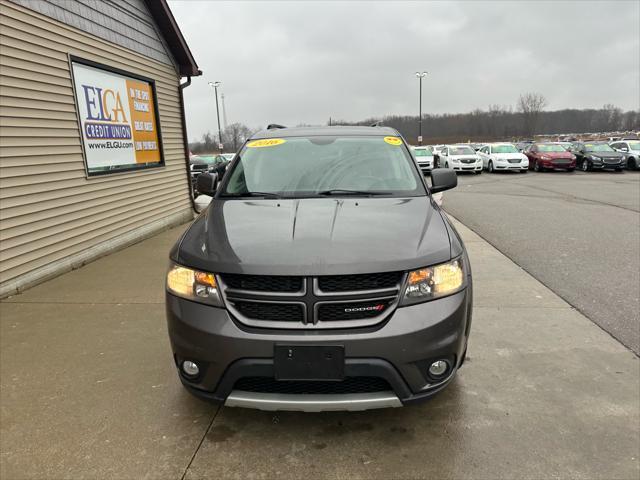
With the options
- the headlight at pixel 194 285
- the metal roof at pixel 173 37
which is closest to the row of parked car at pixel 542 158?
the metal roof at pixel 173 37

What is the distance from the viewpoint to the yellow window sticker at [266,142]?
3879 millimetres

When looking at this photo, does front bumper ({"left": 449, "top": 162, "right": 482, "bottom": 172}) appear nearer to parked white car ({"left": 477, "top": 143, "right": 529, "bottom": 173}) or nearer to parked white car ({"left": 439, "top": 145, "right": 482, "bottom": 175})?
parked white car ({"left": 439, "top": 145, "right": 482, "bottom": 175})

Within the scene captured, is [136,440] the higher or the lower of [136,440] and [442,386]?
the lower

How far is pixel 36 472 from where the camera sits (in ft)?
7.54

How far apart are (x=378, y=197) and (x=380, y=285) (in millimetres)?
1052

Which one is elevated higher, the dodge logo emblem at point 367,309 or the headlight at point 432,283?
the headlight at point 432,283

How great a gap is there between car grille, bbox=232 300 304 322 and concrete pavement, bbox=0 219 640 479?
0.79m

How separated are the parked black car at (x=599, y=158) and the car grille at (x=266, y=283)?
26.1m

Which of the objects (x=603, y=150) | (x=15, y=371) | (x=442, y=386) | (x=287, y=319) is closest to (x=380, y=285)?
(x=287, y=319)

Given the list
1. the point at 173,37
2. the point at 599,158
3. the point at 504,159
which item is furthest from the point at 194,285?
the point at 599,158

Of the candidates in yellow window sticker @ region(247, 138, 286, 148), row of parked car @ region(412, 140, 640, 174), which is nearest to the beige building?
yellow window sticker @ region(247, 138, 286, 148)

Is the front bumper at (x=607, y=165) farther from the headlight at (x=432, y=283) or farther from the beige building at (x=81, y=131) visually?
the headlight at (x=432, y=283)

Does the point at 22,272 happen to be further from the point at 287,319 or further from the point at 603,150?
the point at 603,150

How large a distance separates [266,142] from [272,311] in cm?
209
